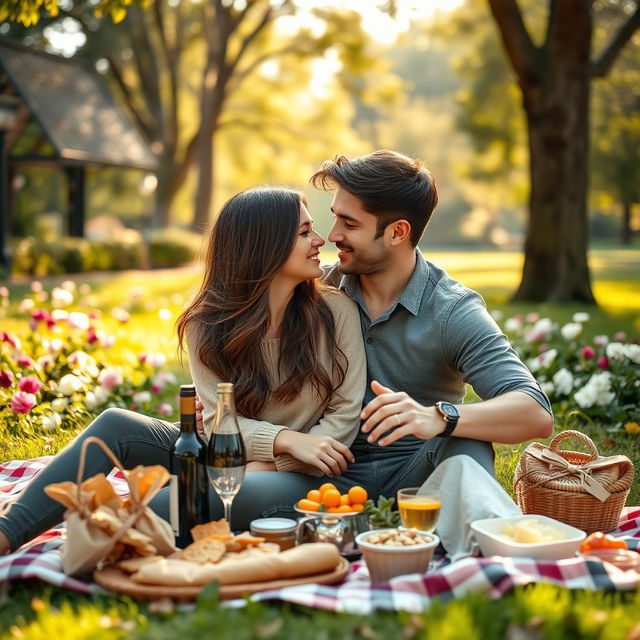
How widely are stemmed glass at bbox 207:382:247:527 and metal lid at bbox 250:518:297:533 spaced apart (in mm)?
186

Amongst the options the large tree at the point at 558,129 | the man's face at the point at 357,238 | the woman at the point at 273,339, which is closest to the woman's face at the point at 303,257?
the woman at the point at 273,339

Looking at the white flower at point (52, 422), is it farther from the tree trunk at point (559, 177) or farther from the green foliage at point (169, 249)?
the green foliage at point (169, 249)

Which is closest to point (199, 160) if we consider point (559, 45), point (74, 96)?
point (74, 96)

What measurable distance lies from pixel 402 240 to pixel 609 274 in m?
21.9

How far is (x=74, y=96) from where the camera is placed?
22844 mm

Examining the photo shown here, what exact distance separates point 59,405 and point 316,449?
114 inches

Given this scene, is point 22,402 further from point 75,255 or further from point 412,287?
point 75,255

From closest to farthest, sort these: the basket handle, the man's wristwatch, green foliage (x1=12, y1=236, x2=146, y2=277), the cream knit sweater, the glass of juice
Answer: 1. the glass of juice
2. the man's wristwatch
3. the cream knit sweater
4. the basket handle
5. green foliage (x1=12, y1=236, x2=146, y2=277)

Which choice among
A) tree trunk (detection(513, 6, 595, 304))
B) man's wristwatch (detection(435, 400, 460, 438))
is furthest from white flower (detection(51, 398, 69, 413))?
tree trunk (detection(513, 6, 595, 304))

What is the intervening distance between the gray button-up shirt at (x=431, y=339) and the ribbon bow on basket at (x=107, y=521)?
Answer: 136 centimetres

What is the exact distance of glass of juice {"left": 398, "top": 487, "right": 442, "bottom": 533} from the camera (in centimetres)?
343

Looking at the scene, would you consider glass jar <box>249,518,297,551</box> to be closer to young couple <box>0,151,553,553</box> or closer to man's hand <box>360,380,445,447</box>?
young couple <box>0,151,553,553</box>

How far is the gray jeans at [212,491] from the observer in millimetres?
3643

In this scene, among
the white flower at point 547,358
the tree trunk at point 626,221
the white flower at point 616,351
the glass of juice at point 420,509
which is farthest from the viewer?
the tree trunk at point 626,221
